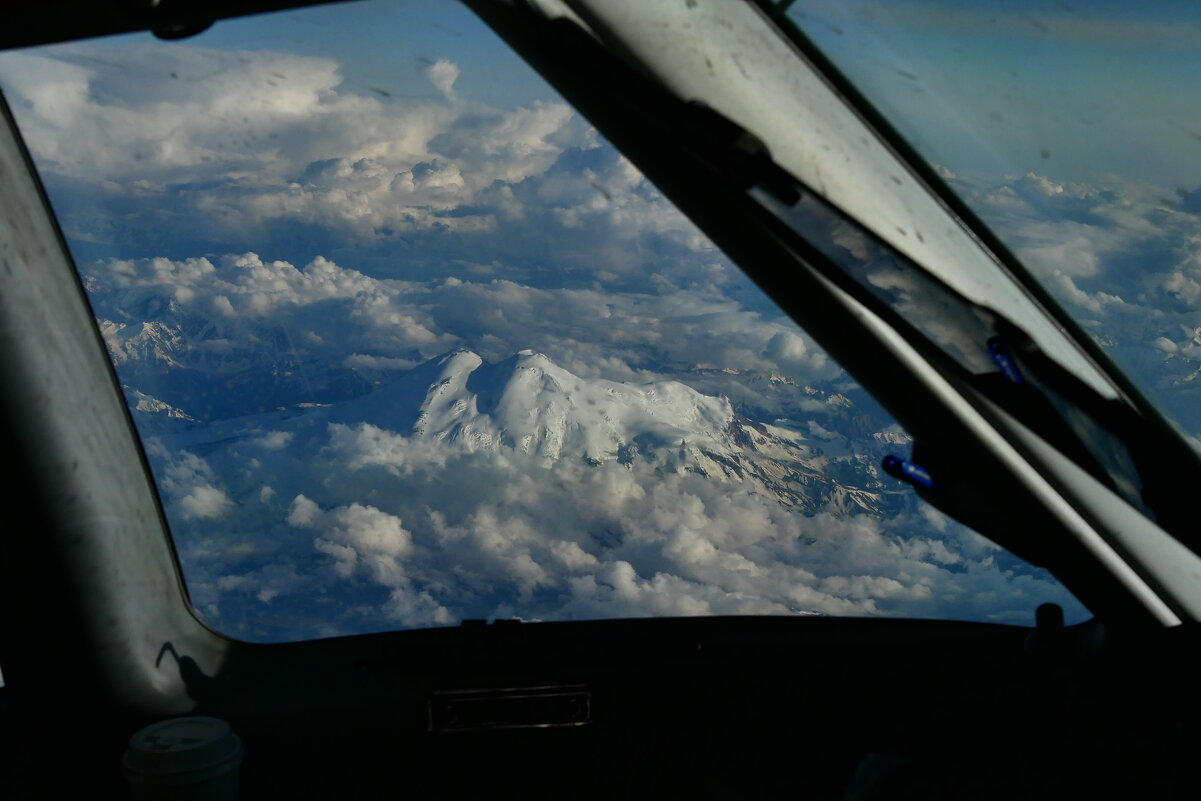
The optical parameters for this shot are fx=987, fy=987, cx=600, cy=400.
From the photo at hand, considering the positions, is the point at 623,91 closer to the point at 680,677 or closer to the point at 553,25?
the point at 553,25

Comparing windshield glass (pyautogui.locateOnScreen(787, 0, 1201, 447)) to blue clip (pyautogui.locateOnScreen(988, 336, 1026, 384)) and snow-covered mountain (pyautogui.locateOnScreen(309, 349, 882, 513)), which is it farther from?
snow-covered mountain (pyautogui.locateOnScreen(309, 349, 882, 513))

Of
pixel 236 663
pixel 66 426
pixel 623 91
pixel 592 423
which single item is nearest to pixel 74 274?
pixel 66 426

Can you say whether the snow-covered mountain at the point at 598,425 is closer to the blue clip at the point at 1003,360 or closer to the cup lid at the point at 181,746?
the blue clip at the point at 1003,360

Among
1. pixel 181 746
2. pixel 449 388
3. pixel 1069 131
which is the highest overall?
pixel 1069 131

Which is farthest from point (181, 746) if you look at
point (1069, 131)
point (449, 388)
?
point (1069, 131)

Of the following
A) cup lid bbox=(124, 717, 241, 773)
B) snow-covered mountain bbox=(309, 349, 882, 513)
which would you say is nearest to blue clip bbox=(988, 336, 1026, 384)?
snow-covered mountain bbox=(309, 349, 882, 513)

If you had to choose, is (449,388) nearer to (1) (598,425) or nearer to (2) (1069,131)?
(1) (598,425)
